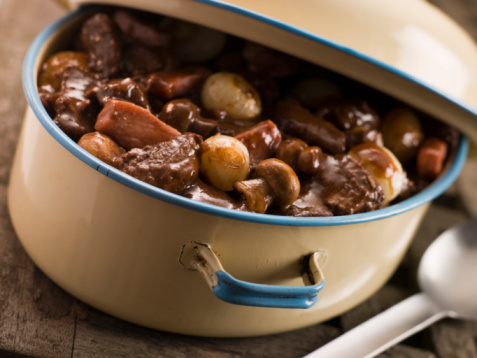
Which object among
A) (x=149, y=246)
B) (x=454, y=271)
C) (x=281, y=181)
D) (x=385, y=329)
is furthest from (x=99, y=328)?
(x=454, y=271)

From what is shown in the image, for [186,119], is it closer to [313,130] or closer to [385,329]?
[313,130]

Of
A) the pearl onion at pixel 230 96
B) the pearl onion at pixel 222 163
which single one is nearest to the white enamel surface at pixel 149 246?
the pearl onion at pixel 222 163

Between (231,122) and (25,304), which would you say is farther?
(231,122)

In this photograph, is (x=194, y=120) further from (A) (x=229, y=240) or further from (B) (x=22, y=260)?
(B) (x=22, y=260)

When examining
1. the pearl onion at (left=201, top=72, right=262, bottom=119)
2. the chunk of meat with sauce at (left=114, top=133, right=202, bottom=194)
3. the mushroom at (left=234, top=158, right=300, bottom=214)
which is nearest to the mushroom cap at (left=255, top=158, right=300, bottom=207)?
the mushroom at (left=234, top=158, right=300, bottom=214)

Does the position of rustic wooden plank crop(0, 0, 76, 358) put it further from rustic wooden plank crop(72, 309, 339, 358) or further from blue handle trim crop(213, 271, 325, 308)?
blue handle trim crop(213, 271, 325, 308)

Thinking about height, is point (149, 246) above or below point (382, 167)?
below
